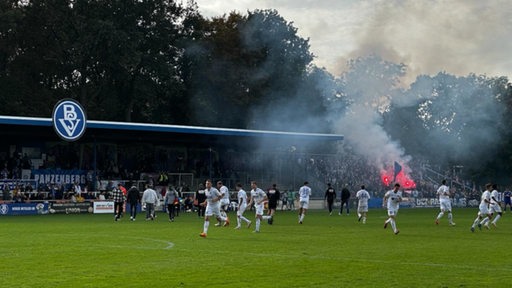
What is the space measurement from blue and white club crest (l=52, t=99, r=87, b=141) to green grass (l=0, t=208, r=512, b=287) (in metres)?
18.3

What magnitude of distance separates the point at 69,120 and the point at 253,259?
3173 centimetres

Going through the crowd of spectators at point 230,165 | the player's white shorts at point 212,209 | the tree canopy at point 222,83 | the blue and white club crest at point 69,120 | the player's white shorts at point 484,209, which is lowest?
the player's white shorts at point 212,209

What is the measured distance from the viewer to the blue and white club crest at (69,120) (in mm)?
48125

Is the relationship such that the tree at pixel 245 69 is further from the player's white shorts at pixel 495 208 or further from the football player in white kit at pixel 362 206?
the player's white shorts at pixel 495 208

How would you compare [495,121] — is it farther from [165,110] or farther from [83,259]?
[83,259]

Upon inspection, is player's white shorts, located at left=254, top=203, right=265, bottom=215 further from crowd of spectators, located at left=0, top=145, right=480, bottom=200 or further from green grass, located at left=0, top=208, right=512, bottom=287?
crowd of spectators, located at left=0, top=145, right=480, bottom=200

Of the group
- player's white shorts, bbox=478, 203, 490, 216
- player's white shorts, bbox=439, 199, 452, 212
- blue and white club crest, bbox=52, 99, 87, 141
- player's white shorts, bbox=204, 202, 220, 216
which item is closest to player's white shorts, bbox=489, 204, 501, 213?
player's white shorts, bbox=478, 203, 490, 216

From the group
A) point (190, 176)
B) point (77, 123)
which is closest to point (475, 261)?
point (77, 123)

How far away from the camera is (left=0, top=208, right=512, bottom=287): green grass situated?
15391mm

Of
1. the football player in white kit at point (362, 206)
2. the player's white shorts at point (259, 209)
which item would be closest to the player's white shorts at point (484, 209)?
the football player in white kit at point (362, 206)

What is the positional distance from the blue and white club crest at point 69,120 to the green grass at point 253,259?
60.2 ft

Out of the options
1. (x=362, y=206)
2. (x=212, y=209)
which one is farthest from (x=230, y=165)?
(x=212, y=209)

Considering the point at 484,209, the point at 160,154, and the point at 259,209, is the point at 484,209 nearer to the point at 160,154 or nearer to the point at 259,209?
the point at 259,209

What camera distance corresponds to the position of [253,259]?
770 inches
